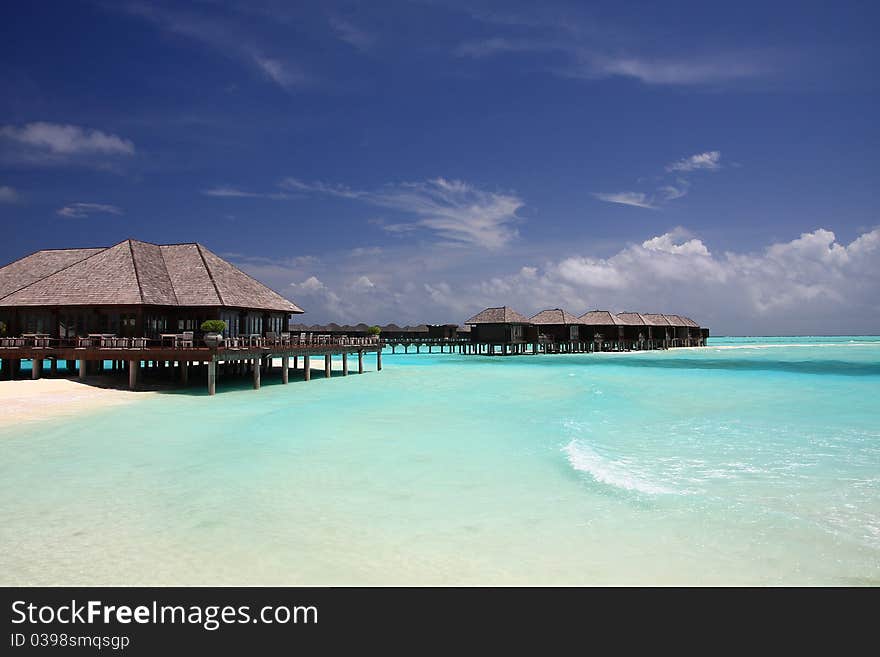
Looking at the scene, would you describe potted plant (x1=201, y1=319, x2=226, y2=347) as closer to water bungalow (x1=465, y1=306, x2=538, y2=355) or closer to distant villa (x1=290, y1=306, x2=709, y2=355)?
distant villa (x1=290, y1=306, x2=709, y2=355)

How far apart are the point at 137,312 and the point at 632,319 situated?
7625cm

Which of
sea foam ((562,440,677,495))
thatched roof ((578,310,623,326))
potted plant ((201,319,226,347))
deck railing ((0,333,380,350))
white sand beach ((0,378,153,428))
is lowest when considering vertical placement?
sea foam ((562,440,677,495))

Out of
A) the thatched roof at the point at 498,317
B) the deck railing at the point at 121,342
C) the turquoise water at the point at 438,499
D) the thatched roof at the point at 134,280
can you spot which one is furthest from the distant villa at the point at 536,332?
the turquoise water at the point at 438,499

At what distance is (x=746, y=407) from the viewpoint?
23531 millimetres

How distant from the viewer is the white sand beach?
18469 millimetres

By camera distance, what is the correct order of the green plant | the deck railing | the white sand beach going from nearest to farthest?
the white sand beach, the deck railing, the green plant

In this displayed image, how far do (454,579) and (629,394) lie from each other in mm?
24499

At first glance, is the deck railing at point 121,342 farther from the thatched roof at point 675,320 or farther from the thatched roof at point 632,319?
the thatched roof at point 675,320

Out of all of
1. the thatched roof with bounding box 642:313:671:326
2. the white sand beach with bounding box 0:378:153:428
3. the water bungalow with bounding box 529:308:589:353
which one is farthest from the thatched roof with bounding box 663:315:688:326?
the white sand beach with bounding box 0:378:153:428

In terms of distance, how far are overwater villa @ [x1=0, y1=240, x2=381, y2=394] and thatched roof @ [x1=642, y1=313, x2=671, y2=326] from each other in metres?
72.1

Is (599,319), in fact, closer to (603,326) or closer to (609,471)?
(603,326)

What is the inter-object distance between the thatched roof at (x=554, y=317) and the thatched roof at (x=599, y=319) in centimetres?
184
